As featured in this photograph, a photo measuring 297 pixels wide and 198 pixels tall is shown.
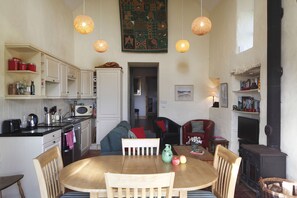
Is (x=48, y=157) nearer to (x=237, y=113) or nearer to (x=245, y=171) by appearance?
(x=245, y=171)

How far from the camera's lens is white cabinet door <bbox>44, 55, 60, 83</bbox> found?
11.9ft

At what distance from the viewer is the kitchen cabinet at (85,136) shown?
5.11 meters

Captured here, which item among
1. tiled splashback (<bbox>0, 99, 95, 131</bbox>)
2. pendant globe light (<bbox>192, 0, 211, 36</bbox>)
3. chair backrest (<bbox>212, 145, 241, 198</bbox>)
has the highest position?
pendant globe light (<bbox>192, 0, 211, 36</bbox>)

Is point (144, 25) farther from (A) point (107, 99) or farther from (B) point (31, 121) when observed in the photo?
(B) point (31, 121)

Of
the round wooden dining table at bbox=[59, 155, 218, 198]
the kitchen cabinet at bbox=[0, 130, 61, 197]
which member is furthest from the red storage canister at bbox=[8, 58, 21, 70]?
the round wooden dining table at bbox=[59, 155, 218, 198]

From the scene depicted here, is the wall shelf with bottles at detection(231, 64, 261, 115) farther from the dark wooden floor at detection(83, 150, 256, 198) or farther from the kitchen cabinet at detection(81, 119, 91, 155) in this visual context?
the kitchen cabinet at detection(81, 119, 91, 155)

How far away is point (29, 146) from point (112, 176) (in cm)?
219

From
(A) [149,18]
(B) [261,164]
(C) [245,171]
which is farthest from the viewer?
(A) [149,18]

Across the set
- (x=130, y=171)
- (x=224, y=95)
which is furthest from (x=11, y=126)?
(x=224, y=95)

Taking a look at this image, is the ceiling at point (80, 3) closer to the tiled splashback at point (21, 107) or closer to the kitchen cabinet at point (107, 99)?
the kitchen cabinet at point (107, 99)

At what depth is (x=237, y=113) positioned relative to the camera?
4.55 m

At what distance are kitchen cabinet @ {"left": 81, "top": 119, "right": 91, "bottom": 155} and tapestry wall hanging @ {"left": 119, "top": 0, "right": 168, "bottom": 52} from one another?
241cm

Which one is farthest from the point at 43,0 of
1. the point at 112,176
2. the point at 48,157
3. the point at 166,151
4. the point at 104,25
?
the point at 112,176

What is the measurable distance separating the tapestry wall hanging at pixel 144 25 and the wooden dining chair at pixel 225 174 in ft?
15.3
